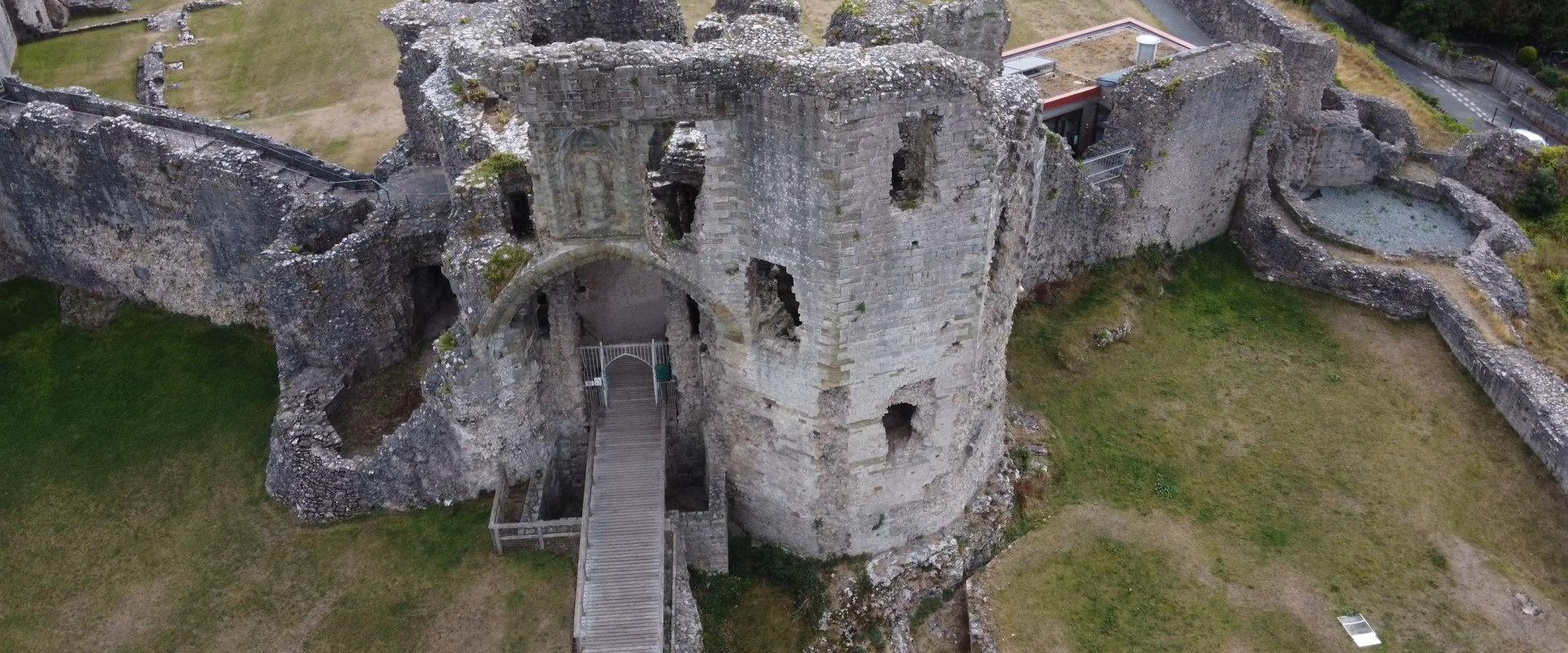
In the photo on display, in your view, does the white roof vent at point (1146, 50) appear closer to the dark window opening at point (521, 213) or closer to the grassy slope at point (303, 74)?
the dark window opening at point (521, 213)

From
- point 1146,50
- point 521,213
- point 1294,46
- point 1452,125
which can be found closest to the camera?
point 521,213

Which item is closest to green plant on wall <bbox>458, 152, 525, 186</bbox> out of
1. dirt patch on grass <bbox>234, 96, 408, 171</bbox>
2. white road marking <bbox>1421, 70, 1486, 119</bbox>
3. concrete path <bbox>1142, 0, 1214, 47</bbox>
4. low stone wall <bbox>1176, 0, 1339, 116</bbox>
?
dirt patch on grass <bbox>234, 96, 408, 171</bbox>

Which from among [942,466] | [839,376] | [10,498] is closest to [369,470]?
[10,498]

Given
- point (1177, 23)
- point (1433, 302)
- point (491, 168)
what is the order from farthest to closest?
point (1177, 23), point (1433, 302), point (491, 168)

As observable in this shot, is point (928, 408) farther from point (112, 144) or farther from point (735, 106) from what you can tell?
point (112, 144)

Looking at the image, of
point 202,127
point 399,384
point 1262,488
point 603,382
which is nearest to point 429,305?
point 399,384

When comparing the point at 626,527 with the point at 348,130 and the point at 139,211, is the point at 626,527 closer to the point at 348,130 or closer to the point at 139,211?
the point at 139,211
